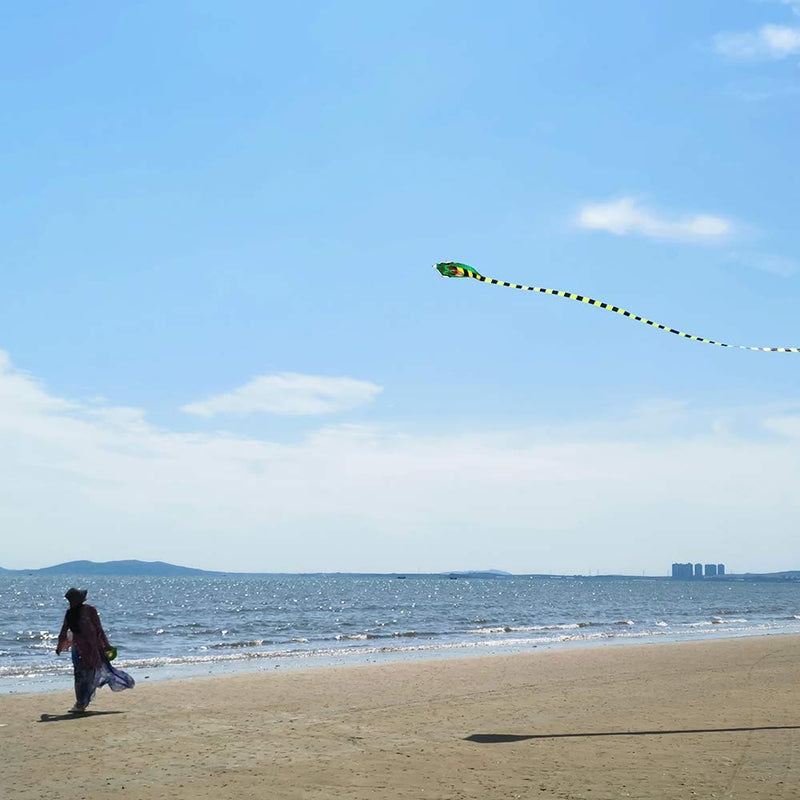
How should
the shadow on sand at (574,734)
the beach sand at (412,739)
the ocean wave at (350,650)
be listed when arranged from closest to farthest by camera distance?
the beach sand at (412,739)
the shadow on sand at (574,734)
the ocean wave at (350,650)

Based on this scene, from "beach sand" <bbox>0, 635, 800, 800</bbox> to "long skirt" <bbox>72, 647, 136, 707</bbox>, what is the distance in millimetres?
326

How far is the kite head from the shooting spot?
12.1m

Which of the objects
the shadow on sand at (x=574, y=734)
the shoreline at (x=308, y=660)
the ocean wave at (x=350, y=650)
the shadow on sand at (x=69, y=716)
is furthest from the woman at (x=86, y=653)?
the ocean wave at (x=350, y=650)

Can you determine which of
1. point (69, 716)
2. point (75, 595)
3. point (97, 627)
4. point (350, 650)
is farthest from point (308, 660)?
point (69, 716)

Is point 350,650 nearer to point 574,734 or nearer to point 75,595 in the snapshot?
point 75,595

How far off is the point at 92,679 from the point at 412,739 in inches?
187

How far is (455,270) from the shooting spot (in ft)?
40.1

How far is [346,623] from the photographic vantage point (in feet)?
170

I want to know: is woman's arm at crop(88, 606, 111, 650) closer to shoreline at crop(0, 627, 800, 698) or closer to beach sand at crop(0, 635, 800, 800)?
beach sand at crop(0, 635, 800, 800)

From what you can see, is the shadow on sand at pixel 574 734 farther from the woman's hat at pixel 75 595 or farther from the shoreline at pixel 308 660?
the shoreline at pixel 308 660

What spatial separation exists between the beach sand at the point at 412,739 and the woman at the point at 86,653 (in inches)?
15.1

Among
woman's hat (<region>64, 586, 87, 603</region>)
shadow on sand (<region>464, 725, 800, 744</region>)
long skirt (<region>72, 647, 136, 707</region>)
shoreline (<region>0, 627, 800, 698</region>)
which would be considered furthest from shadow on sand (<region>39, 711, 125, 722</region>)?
shadow on sand (<region>464, 725, 800, 744</region>)

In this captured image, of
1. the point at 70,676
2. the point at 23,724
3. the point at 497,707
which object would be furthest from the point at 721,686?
the point at 70,676

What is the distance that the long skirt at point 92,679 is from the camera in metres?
13.0
